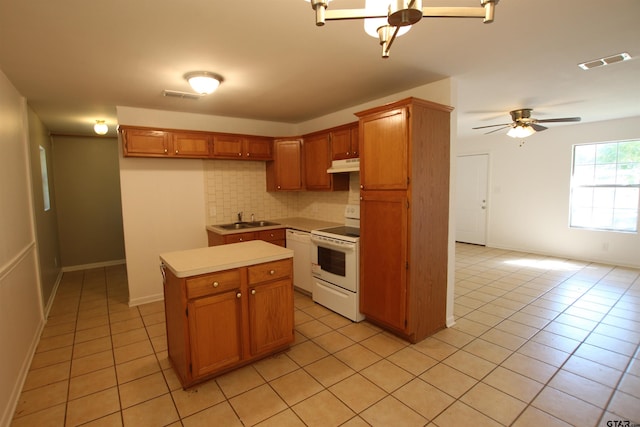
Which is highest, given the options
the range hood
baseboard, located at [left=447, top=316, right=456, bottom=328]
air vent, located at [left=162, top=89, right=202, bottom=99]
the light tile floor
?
air vent, located at [left=162, top=89, right=202, bottom=99]

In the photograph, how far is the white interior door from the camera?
6883 millimetres

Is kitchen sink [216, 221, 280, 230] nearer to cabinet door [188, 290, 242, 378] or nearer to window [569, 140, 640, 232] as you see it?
cabinet door [188, 290, 242, 378]

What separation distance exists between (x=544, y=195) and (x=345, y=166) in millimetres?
4625

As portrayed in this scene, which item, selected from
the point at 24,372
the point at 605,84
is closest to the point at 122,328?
the point at 24,372

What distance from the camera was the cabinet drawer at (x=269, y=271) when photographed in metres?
2.40

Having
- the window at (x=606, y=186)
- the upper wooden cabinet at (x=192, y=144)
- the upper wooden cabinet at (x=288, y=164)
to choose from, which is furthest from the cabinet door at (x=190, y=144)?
the window at (x=606, y=186)

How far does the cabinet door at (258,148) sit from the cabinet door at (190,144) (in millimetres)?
560

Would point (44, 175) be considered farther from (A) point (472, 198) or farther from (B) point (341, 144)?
(A) point (472, 198)

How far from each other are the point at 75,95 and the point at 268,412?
358 cm

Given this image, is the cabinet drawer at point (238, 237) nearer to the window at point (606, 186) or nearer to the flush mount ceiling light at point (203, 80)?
the flush mount ceiling light at point (203, 80)

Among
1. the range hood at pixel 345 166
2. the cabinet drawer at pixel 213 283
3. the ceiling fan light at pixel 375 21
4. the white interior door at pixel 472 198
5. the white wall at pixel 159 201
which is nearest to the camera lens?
the ceiling fan light at pixel 375 21

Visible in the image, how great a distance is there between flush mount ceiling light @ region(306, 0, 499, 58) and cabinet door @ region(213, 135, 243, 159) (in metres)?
3.29

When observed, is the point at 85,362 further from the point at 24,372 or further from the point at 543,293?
the point at 543,293

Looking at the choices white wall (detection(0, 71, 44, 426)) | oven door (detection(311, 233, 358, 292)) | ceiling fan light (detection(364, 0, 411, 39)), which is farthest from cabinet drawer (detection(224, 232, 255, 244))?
ceiling fan light (detection(364, 0, 411, 39))
